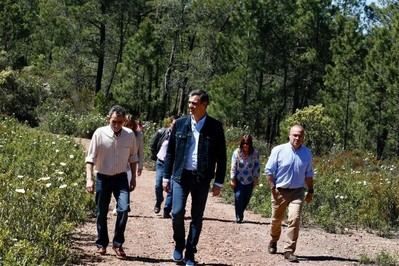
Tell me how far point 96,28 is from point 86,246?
39.1 meters

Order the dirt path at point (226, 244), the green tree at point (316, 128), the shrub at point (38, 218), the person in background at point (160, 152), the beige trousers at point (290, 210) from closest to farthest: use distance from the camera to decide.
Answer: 1. the shrub at point (38, 218)
2. the dirt path at point (226, 244)
3. the beige trousers at point (290, 210)
4. the person in background at point (160, 152)
5. the green tree at point (316, 128)

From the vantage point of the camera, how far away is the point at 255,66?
41688mm

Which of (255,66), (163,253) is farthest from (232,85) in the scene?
(163,253)

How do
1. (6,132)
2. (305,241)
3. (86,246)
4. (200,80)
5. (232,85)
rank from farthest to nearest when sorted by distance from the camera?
1. (200,80)
2. (232,85)
3. (6,132)
4. (305,241)
5. (86,246)

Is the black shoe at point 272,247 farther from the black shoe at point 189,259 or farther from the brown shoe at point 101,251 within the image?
the brown shoe at point 101,251

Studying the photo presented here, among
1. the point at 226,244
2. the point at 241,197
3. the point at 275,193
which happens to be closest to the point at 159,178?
the point at 241,197

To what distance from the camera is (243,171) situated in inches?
448

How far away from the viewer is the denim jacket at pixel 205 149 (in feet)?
22.7

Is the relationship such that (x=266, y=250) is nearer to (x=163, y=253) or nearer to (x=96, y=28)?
(x=163, y=253)

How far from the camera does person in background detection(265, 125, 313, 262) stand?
8.33 m

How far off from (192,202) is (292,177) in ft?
5.65

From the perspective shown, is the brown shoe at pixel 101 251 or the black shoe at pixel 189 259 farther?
the brown shoe at pixel 101 251

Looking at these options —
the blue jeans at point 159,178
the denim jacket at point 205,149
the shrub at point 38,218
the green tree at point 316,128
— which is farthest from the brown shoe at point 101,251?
the green tree at point 316,128

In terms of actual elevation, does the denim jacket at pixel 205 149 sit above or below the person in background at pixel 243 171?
above
